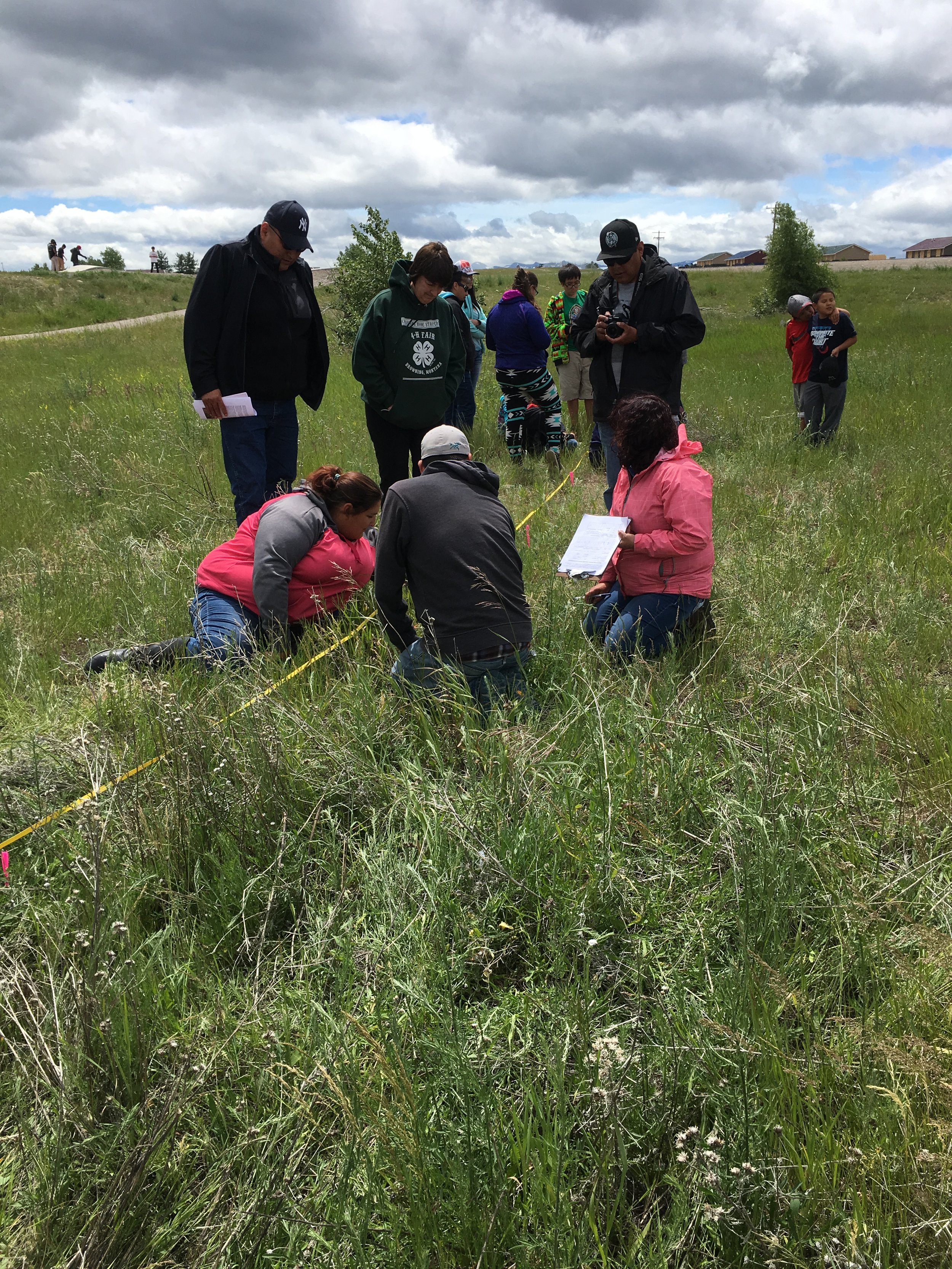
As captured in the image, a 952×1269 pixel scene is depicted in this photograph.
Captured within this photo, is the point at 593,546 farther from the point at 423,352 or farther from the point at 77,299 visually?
the point at 77,299

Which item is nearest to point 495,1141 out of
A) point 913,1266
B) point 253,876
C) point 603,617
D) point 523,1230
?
point 523,1230

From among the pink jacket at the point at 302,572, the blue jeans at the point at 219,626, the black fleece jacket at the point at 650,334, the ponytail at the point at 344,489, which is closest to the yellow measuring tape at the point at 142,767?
the blue jeans at the point at 219,626

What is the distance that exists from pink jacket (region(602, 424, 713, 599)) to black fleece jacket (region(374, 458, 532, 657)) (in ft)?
2.76

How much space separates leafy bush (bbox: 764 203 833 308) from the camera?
30.6 meters

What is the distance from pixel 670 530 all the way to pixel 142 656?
8.13ft

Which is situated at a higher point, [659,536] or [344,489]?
[344,489]

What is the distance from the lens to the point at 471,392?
8.00 m

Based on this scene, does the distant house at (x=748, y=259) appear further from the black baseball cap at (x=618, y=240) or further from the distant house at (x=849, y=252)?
the black baseball cap at (x=618, y=240)

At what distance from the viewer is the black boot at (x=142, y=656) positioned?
3.54 meters

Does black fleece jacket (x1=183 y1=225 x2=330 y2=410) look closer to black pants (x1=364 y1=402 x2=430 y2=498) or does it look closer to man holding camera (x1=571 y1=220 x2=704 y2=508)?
black pants (x1=364 y1=402 x2=430 y2=498)

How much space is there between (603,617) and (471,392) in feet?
15.6

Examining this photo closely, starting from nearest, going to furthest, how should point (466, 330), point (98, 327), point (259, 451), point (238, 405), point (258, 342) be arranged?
point (238, 405) → point (258, 342) → point (259, 451) → point (466, 330) → point (98, 327)

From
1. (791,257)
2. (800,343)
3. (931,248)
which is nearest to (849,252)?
(931,248)

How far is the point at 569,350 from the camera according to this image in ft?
28.2
